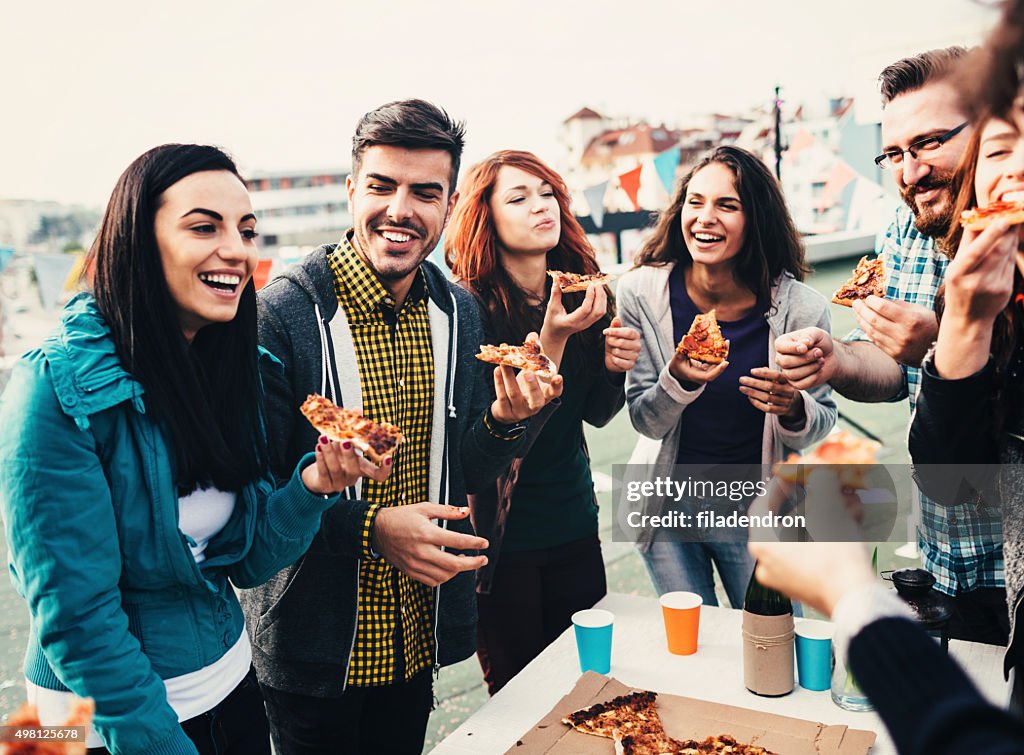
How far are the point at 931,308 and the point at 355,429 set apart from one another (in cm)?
180

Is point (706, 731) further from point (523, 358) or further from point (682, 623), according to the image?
point (523, 358)

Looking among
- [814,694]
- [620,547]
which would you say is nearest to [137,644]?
[814,694]

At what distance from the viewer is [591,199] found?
579cm

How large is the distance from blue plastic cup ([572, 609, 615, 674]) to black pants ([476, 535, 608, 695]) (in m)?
0.76

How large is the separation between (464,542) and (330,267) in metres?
0.85

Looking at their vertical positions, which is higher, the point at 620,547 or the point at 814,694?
the point at 814,694

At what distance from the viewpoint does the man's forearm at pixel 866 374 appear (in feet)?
8.30

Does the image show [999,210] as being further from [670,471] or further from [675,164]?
[675,164]

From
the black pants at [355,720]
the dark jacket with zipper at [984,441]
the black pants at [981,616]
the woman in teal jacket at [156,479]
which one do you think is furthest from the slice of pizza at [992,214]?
the black pants at [355,720]

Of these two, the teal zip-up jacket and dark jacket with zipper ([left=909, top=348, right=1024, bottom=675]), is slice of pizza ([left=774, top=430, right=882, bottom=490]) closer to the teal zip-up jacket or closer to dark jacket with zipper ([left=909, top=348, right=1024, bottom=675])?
dark jacket with zipper ([left=909, top=348, right=1024, bottom=675])

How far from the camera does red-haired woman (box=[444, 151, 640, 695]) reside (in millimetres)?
2650

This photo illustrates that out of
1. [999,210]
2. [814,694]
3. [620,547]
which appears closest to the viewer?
[999,210]

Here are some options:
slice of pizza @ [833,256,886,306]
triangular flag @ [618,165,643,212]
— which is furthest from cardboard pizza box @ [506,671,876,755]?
triangular flag @ [618,165,643,212]

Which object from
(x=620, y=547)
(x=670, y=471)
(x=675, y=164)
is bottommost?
(x=620, y=547)
